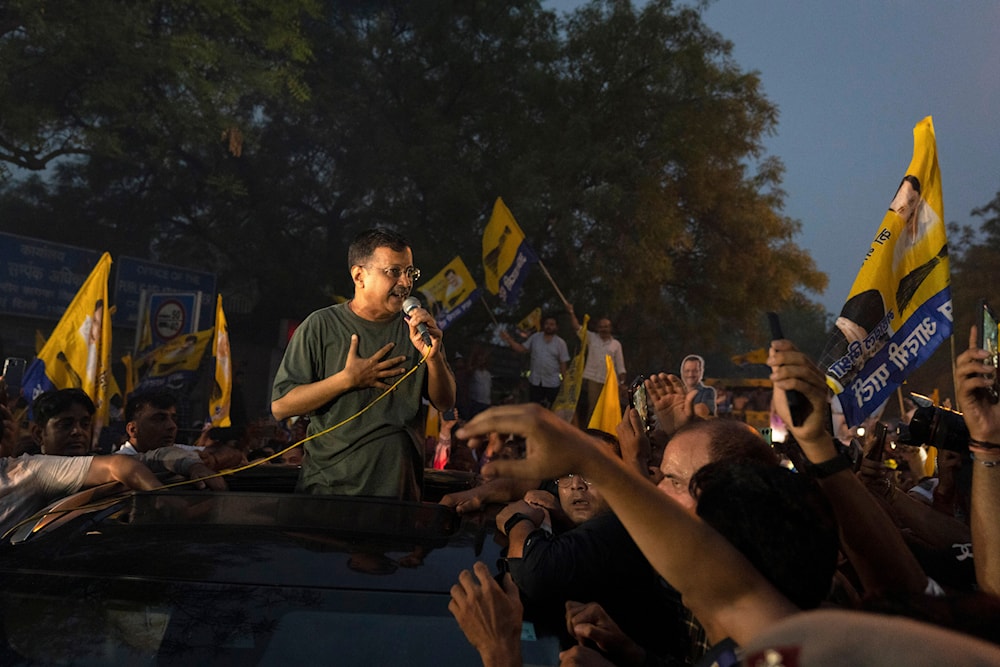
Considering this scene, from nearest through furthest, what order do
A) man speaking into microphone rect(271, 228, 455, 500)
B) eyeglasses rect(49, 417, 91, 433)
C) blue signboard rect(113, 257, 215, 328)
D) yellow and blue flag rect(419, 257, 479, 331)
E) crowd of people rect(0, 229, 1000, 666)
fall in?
1. crowd of people rect(0, 229, 1000, 666)
2. man speaking into microphone rect(271, 228, 455, 500)
3. eyeglasses rect(49, 417, 91, 433)
4. yellow and blue flag rect(419, 257, 479, 331)
5. blue signboard rect(113, 257, 215, 328)

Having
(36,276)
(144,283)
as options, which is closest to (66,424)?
(36,276)

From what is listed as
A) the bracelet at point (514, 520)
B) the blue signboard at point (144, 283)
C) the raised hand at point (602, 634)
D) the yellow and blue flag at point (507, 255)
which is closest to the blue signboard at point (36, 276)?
the blue signboard at point (144, 283)

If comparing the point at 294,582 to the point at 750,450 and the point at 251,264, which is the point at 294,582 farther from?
the point at 251,264

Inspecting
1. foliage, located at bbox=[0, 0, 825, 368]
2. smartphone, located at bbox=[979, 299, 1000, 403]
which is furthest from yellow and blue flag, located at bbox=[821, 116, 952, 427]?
foliage, located at bbox=[0, 0, 825, 368]

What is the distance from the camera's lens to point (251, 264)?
1070 inches

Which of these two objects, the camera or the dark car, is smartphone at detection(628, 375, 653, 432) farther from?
the dark car

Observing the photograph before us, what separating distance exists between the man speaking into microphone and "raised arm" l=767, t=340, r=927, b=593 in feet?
5.64

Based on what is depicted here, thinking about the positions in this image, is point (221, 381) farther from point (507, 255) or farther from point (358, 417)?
point (358, 417)

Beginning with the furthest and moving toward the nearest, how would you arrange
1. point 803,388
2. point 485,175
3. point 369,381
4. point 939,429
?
point 485,175, point 369,381, point 939,429, point 803,388

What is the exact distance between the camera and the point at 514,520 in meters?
2.70

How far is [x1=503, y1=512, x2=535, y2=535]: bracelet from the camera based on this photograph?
268 centimetres

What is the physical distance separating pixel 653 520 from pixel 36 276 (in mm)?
22292

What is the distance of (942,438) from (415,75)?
989 inches

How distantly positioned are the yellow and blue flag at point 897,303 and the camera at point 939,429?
72.2 inches
